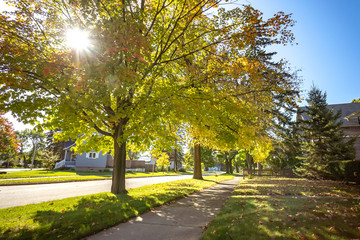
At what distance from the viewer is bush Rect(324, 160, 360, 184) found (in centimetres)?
1343

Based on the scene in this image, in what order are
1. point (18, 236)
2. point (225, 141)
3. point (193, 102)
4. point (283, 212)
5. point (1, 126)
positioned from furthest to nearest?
point (1, 126), point (225, 141), point (193, 102), point (283, 212), point (18, 236)

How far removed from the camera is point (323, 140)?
17688 mm

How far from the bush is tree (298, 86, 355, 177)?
30.4 inches

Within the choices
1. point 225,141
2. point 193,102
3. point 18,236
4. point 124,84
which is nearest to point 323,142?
point 225,141

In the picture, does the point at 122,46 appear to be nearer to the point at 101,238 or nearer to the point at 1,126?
the point at 101,238

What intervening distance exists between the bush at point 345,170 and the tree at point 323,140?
2.54 ft

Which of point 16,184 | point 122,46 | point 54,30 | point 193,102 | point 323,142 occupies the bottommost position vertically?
point 16,184

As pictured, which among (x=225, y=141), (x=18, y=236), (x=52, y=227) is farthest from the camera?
(x=225, y=141)

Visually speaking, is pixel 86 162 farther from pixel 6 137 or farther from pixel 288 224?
pixel 288 224

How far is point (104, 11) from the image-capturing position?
25.9ft

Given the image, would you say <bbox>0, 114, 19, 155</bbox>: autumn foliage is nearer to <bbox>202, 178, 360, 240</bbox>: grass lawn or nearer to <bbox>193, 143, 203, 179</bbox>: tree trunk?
<bbox>193, 143, 203, 179</bbox>: tree trunk

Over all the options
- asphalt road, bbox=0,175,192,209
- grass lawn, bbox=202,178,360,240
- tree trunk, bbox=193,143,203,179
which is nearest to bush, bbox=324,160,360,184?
grass lawn, bbox=202,178,360,240

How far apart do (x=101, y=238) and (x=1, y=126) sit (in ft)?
89.0

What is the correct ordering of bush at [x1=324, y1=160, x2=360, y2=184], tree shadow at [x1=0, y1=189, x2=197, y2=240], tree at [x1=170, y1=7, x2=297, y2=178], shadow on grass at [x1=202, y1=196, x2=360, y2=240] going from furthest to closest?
1. bush at [x1=324, y1=160, x2=360, y2=184]
2. tree at [x1=170, y1=7, x2=297, y2=178]
3. tree shadow at [x1=0, y1=189, x2=197, y2=240]
4. shadow on grass at [x1=202, y1=196, x2=360, y2=240]
